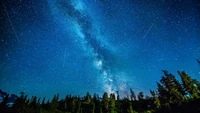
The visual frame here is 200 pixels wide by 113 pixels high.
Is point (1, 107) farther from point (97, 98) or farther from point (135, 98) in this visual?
point (135, 98)

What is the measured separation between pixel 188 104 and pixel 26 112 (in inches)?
3320

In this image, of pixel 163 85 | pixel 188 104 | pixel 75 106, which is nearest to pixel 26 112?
pixel 75 106

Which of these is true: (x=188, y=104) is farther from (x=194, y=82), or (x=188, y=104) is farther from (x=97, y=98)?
(x=97, y=98)

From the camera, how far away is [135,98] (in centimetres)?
12338

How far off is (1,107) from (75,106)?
46081 millimetres

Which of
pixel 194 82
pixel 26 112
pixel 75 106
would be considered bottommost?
pixel 26 112

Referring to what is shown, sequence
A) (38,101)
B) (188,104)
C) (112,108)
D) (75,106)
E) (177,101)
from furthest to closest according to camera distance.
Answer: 1. (38,101)
2. (75,106)
3. (112,108)
4. (177,101)
5. (188,104)

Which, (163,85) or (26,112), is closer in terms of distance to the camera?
(163,85)

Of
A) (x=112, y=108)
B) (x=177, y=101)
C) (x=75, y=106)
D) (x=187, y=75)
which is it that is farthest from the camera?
(x=75, y=106)

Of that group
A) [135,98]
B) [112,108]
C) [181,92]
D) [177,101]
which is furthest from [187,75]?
[135,98]

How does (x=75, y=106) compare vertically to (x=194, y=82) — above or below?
below

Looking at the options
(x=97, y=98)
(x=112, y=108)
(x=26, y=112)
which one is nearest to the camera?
(x=26, y=112)

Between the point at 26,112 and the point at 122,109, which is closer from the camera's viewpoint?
the point at 26,112

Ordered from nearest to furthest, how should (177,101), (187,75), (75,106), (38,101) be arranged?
(177,101)
(187,75)
(75,106)
(38,101)
